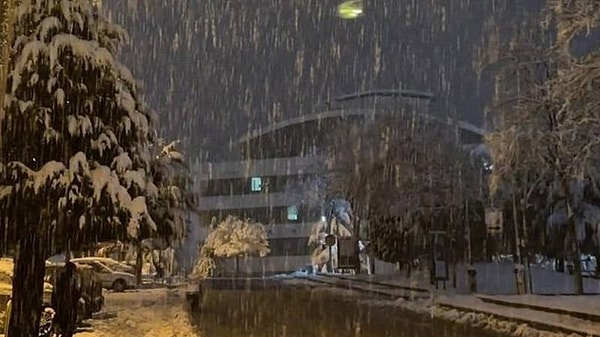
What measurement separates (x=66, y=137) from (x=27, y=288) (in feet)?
8.30

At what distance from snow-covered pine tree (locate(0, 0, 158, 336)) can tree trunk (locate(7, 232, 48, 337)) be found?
51 mm

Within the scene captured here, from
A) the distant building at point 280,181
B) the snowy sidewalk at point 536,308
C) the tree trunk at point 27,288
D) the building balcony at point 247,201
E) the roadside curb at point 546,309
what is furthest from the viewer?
the building balcony at point 247,201

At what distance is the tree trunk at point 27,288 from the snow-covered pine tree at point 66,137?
5 centimetres

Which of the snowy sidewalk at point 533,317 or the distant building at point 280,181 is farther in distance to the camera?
the distant building at point 280,181

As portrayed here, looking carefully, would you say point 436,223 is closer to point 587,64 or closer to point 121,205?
point 587,64

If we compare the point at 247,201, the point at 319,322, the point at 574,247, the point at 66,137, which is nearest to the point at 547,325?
the point at 319,322

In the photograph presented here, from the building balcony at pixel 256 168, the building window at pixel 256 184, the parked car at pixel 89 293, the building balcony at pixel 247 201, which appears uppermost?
the building balcony at pixel 256 168

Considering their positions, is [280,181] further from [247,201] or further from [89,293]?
[89,293]

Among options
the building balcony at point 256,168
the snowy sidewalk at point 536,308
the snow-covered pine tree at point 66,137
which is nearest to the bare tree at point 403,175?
the snowy sidewalk at point 536,308

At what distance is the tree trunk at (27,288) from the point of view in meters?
11.6

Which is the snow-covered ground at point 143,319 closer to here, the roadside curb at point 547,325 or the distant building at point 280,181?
the roadside curb at point 547,325

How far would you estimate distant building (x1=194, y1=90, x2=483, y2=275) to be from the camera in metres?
81.8

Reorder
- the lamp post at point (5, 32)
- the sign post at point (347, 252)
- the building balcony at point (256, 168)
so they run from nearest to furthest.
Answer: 1. the lamp post at point (5, 32)
2. the sign post at point (347, 252)
3. the building balcony at point (256, 168)

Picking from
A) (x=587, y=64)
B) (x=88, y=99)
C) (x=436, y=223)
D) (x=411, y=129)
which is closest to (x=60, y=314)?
(x=88, y=99)
